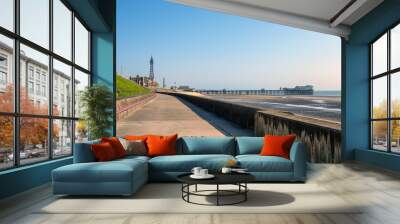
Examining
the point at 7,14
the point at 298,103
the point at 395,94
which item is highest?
the point at 7,14

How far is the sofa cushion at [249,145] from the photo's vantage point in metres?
7.11

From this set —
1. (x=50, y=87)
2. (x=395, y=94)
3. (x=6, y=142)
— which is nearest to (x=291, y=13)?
(x=395, y=94)

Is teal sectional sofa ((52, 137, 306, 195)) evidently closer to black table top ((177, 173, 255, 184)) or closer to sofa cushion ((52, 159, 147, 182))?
sofa cushion ((52, 159, 147, 182))

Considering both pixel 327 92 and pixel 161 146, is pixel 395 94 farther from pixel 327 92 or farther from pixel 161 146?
pixel 161 146

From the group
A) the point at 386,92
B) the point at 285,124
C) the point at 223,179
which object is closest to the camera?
the point at 223,179

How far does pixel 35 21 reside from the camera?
20.5ft

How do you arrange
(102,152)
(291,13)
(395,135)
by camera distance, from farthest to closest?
(291,13) → (395,135) → (102,152)

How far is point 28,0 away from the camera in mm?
6004

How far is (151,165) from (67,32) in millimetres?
3221

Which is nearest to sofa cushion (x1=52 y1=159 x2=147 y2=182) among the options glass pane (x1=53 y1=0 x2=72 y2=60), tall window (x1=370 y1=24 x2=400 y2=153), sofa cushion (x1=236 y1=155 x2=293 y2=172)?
sofa cushion (x1=236 y1=155 x2=293 y2=172)

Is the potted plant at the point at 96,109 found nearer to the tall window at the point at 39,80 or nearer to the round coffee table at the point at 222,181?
the tall window at the point at 39,80

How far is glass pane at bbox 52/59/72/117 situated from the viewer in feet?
23.3

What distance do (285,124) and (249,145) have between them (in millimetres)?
4168

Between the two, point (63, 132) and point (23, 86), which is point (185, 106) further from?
point (23, 86)
